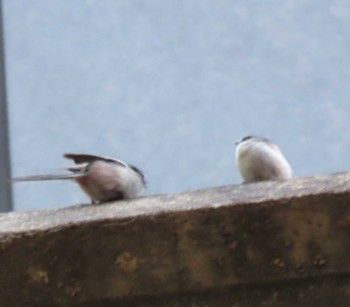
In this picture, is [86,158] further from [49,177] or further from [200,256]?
[200,256]

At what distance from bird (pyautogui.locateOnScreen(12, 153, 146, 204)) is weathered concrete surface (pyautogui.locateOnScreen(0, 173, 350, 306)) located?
16cm

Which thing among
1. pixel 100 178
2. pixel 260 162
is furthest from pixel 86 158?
pixel 260 162

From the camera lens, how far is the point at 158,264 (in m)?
1.29

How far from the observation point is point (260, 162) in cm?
155

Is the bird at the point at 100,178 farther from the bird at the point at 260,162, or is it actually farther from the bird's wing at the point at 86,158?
the bird at the point at 260,162

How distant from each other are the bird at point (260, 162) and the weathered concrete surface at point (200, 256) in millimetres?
214

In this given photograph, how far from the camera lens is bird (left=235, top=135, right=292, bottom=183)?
1.54 metres

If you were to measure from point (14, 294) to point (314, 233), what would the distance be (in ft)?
1.27

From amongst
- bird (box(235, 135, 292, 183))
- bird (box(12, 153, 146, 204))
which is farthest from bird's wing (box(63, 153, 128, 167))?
bird (box(235, 135, 292, 183))

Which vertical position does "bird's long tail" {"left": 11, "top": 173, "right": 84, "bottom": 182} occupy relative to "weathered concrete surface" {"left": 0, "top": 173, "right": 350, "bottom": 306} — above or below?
above

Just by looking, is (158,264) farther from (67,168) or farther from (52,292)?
(67,168)

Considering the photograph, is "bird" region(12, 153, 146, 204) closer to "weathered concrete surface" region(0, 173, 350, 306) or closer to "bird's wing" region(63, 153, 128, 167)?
"bird's wing" region(63, 153, 128, 167)

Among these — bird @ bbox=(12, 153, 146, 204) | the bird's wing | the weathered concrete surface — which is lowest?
the weathered concrete surface

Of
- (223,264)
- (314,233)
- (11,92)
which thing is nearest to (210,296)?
(223,264)
